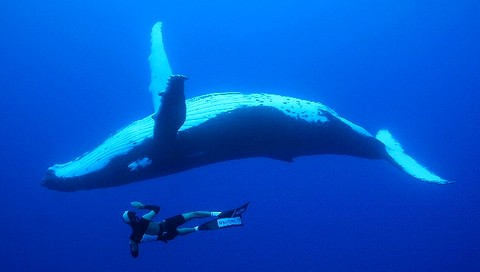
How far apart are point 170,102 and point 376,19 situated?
77.4 feet

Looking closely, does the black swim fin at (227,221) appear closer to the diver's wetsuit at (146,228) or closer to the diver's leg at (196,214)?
the diver's leg at (196,214)

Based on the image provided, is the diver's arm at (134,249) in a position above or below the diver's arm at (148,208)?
below

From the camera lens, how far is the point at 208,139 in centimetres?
648

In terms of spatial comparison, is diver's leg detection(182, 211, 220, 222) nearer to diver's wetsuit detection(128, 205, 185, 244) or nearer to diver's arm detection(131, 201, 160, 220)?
diver's wetsuit detection(128, 205, 185, 244)

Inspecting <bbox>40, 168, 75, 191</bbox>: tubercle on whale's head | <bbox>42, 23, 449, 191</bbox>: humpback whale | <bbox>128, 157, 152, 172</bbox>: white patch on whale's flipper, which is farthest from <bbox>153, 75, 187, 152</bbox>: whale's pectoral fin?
<bbox>40, 168, 75, 191</bbox>: tubercle on whale's head

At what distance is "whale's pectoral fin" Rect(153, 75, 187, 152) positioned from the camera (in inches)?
181

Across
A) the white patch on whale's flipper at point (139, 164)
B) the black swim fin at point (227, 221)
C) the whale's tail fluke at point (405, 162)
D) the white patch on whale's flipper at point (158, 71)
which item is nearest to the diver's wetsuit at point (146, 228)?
the black swim fin at point (227, 221)

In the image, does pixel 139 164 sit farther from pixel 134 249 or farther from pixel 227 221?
pixel 227 221

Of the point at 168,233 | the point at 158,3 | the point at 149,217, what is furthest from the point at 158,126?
the point at 158,3

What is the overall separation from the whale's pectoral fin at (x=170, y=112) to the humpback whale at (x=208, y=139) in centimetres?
2

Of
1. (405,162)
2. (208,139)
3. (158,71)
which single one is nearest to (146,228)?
(208,139)

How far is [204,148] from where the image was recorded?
654cm

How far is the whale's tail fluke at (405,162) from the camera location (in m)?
6.96

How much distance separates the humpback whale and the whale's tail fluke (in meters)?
0.02
